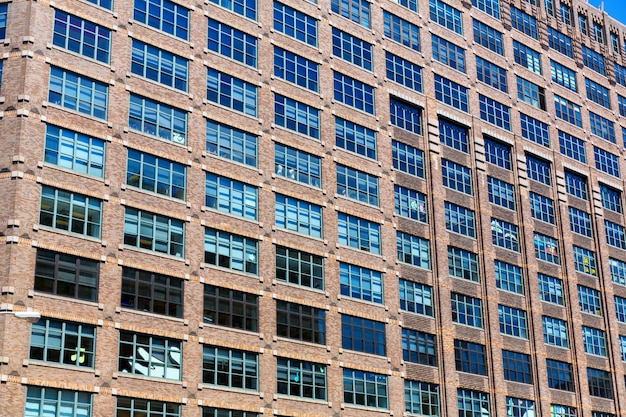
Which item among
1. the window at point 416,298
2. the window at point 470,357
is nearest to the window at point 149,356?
the window at point 416,298

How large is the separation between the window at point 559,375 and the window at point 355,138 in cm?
1987

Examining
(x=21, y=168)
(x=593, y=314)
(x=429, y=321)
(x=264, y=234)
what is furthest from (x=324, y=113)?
(x=593, y=314)

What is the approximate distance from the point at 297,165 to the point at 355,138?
568 centimetres

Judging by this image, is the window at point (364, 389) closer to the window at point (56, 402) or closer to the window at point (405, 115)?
the window at point (56, 402)

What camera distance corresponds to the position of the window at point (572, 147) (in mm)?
78188

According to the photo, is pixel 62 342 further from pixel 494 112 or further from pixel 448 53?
pixel 494 112

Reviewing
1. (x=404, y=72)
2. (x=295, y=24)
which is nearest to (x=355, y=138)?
(x=404, y=72)

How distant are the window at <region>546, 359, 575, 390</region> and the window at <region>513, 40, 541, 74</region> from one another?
23.0m

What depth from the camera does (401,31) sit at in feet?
225

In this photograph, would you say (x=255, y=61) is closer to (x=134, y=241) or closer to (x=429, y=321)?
(x=134, y=241)

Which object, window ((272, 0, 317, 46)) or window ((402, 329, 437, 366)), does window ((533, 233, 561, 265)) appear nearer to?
window ((402, 329, 437, 366))

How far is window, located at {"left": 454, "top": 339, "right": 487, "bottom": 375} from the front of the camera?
6341cm

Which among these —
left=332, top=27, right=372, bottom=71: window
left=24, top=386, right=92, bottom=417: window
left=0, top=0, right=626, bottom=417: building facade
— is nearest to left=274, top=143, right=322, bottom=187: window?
left=0, top=0, right=626, bottom=417: building facade

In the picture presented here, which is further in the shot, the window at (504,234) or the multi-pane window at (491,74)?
the multi-pane window at (491,74)
